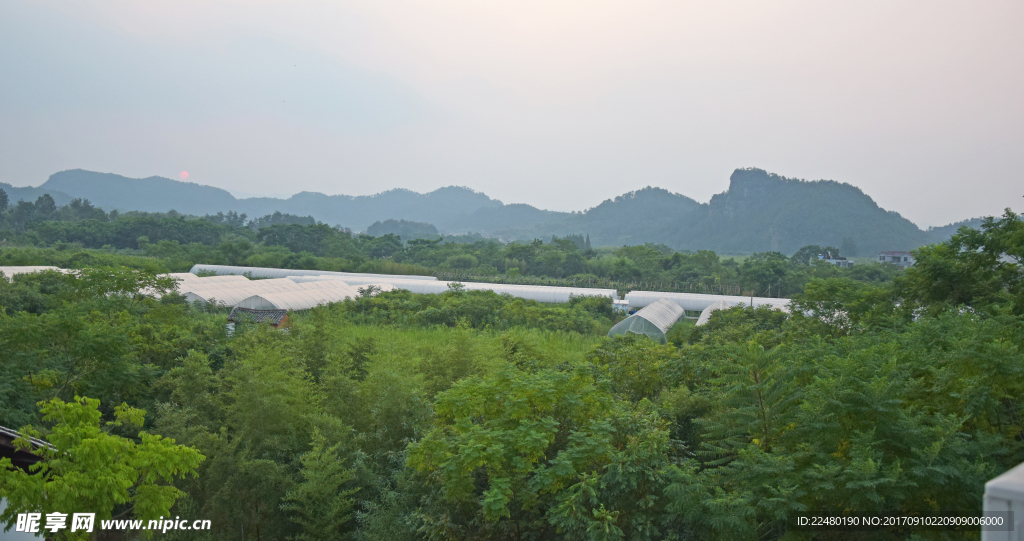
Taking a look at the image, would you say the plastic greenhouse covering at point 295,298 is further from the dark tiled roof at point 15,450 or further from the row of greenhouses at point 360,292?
the dark tiled roof at point 15,450

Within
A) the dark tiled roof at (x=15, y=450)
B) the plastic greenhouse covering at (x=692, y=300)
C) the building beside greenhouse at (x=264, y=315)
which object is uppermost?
the plastic greenhouse covering at (x=692, y=300)

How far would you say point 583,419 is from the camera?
6008 millimetres

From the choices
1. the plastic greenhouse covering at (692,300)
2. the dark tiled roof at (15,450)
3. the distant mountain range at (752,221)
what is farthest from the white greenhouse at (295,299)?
the distant mountain range at (752,221)

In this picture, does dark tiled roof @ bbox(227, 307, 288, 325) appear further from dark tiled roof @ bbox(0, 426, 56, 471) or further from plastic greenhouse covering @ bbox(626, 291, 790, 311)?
plastic greenhouse covering @ bbox(626, 291, 790, 311)

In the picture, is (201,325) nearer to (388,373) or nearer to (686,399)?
(388,373)

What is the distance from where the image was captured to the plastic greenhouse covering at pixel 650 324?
16.0 meters

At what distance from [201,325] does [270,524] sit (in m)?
7.01

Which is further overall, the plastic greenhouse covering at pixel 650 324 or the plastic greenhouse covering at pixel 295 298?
the plastic greenhouse covering at pixel 295 298

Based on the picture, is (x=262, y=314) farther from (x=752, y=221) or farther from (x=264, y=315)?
(x=752, y=221)

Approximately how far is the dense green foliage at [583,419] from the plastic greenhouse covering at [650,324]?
5476 millimetres

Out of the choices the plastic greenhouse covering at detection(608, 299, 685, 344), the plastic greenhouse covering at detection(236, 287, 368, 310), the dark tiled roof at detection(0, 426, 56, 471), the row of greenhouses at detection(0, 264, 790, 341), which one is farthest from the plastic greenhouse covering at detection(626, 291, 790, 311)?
the dark tiled roof at detection(0, 426, 56, 471)

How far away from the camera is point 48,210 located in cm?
6506

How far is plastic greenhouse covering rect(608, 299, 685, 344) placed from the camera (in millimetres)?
16000

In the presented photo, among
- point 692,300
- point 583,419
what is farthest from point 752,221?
point 583,419
